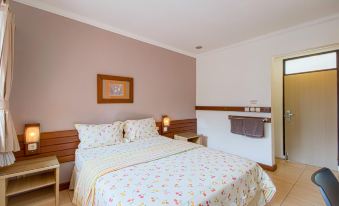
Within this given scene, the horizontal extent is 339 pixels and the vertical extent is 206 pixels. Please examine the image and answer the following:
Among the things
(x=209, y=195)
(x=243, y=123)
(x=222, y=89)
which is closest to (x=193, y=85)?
(x=222, y=89)

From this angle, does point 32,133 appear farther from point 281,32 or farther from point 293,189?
point 281,32

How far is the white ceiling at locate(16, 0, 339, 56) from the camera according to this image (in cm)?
215

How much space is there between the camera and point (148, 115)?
3.36m

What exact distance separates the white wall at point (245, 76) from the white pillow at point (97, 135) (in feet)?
7.61

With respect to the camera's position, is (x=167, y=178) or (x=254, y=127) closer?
(x=167, y=178)

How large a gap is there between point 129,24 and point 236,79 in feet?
7.74

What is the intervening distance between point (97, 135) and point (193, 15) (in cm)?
221

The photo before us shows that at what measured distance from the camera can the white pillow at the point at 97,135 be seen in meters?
2.35

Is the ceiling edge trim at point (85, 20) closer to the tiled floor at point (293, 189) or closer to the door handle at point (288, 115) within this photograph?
the tiled floor at point (293, 189)

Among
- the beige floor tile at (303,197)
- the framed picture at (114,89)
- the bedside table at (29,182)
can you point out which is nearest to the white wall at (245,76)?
the beige floor tile at (303,197)

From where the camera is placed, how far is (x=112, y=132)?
8.39 ft

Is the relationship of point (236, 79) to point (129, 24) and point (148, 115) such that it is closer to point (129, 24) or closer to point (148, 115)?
point (148, 115)

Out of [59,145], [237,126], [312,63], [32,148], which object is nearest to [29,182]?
[32,148]

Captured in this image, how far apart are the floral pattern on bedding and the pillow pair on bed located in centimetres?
93
